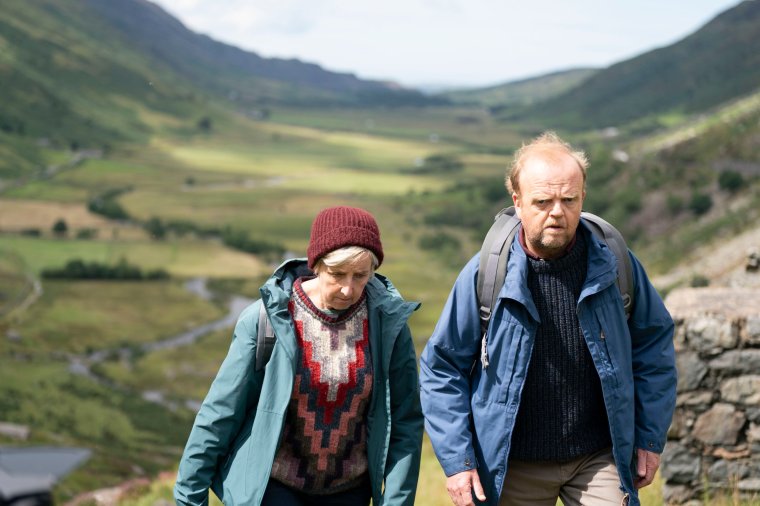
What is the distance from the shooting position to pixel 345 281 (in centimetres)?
443

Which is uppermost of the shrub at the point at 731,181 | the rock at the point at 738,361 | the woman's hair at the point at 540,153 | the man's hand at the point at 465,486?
the shrub at the point at 731,181

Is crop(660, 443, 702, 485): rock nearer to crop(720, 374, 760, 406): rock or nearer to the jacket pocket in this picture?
crop(720, 374, 760, 406): rock

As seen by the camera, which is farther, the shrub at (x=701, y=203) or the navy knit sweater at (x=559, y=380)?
the shrub at (x=701, y=203)

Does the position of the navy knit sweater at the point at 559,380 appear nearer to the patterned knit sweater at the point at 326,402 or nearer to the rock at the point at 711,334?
the patterned knit sweater at the point at 326,402

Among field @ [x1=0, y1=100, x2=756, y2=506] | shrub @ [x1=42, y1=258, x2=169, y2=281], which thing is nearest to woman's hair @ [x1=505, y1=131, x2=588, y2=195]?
field @ [x1=0, y1=100, x2=756, y2=506]

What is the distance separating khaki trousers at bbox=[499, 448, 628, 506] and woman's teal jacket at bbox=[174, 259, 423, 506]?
505mm

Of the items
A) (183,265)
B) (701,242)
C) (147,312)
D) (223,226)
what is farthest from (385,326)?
(223,226)

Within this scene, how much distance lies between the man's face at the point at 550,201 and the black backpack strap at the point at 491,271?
13 centimetres

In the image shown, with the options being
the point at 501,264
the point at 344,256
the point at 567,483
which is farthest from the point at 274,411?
the point at 567,483

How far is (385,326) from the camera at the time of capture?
4.61 meters

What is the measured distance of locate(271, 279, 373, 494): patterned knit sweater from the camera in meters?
4.51

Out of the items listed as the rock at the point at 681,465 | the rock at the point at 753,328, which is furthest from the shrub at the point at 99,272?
the rock at the point at 753,328

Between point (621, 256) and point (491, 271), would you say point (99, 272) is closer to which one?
point (491, 271)

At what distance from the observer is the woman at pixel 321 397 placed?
A: 14.6 feet
